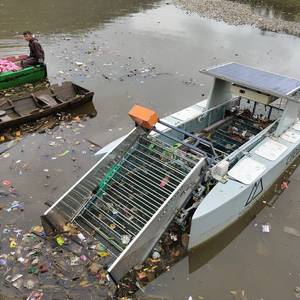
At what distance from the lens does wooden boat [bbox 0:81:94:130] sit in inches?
373

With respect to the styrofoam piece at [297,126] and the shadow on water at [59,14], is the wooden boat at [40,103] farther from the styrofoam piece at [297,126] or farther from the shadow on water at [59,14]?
the shadow on water at [59,14]

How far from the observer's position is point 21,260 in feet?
19.0

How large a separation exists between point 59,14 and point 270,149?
1747cm

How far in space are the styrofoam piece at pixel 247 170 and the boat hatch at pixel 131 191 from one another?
33.2 inches

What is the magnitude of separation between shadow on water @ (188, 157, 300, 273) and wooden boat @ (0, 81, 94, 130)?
5.74 m

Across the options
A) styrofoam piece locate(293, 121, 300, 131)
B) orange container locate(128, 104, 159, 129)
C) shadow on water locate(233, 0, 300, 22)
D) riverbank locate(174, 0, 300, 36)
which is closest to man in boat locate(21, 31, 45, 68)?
orange container locate(128, 104, 159, 129)

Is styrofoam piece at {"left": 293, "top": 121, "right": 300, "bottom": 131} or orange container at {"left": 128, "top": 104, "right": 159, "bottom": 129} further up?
orange container at {"left": 128, "top": 104, "right": 159, "bottom": 129}

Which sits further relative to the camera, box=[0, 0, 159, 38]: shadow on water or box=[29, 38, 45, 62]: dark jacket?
box=[0, 0, 159, 38]: shadow on water

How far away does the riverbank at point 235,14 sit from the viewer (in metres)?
21.4

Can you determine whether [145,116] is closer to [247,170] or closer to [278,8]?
[247,170]

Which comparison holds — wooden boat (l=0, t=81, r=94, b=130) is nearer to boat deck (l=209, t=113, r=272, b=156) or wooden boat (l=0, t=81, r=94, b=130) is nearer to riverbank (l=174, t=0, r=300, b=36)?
boat deck (l=209, t=113, r=272, b=156)

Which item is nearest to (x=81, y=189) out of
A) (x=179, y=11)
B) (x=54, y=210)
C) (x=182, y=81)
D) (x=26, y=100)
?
(x=54, y=210)

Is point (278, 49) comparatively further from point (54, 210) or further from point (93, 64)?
point (54, 210)

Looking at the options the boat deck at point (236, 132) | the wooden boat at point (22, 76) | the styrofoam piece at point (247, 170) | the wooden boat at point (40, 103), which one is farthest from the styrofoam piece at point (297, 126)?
the wooden boat at point (22, 76)
